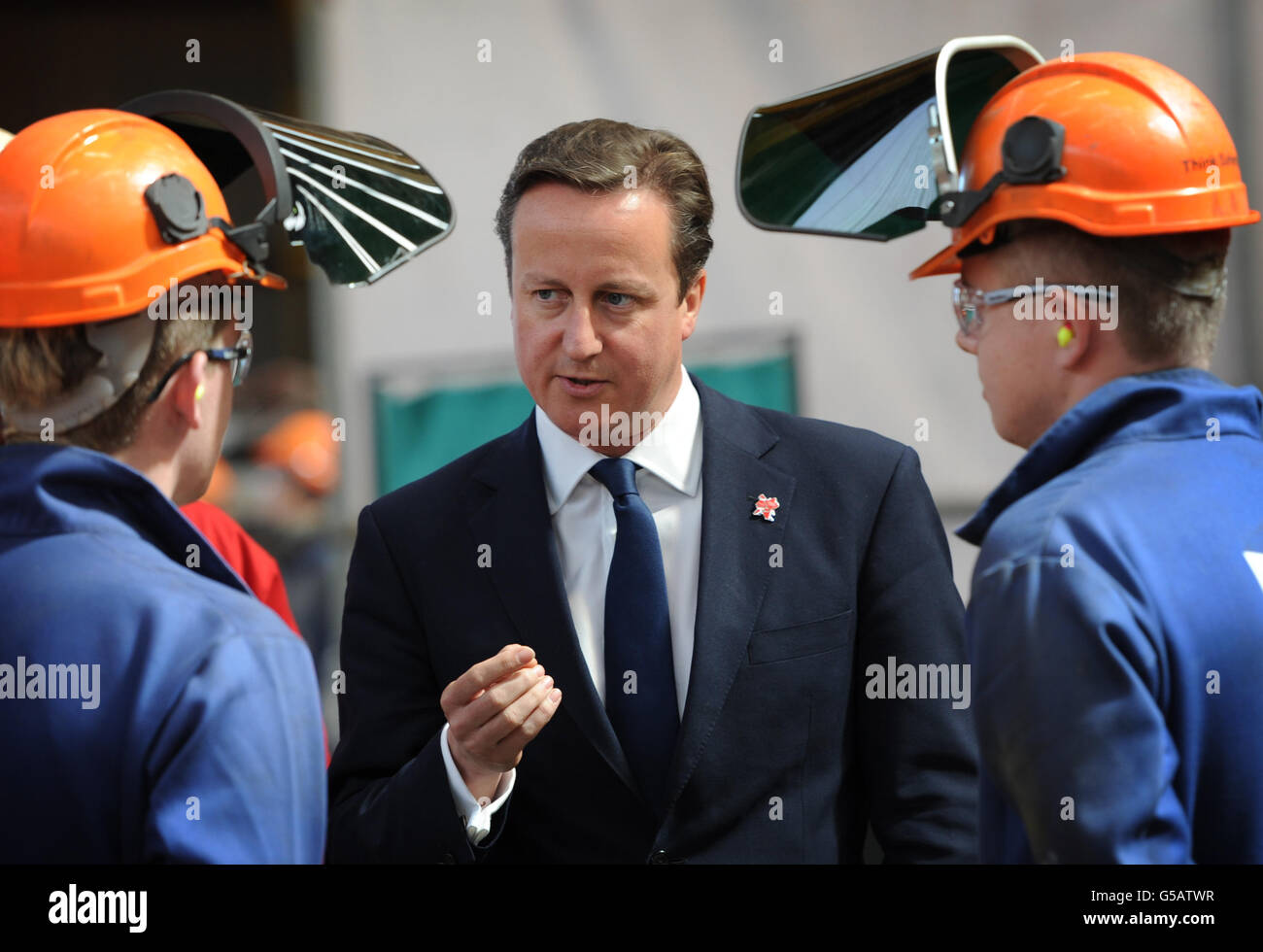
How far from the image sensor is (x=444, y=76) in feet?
16.4

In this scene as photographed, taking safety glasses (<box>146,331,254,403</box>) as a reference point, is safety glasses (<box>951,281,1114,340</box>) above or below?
above

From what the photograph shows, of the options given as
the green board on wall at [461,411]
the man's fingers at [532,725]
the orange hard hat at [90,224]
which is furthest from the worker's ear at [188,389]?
the green board on wall at [461,411]

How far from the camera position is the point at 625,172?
2.66m

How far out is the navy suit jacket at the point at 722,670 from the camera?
2.45 metres

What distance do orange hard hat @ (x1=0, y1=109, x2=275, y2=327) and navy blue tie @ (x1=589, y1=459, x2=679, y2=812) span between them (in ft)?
2.84

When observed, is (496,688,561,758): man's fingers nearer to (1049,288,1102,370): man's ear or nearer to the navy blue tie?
the navy blue tie

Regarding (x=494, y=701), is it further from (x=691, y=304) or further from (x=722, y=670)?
(x=691, y=304)

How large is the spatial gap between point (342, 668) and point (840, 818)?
37.5 inches

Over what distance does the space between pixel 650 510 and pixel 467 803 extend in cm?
62

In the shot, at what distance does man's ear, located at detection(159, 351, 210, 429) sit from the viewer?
2.12 metres

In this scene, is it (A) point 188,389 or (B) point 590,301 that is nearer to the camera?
(A) point 188,389

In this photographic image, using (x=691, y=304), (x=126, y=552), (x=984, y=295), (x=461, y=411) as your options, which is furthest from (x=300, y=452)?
(x=984, y=295)

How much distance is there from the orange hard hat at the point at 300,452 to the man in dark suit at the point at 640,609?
3674 mm

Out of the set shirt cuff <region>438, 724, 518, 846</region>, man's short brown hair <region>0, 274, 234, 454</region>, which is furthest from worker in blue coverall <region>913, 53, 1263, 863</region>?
man's short brown hair <region>0, 274, 234, 454</region>
